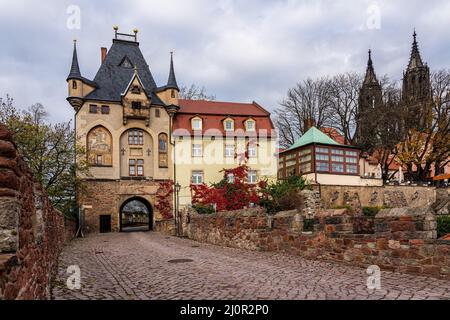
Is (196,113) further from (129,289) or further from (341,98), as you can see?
(129,289)

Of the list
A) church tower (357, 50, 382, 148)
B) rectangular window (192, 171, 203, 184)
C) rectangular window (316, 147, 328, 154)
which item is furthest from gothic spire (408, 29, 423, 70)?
rectangular window (192, 171, 203, 184)

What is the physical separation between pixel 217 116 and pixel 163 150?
6686 millimetres

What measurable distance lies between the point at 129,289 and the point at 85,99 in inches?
1168

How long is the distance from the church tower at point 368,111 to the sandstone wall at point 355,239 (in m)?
30.0

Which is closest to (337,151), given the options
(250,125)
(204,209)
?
(250,125)

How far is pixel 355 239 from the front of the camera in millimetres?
7859

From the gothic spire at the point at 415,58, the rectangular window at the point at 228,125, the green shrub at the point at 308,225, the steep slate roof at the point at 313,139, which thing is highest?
the gothic spire at the point at 415,58

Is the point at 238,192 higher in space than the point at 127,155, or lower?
lower

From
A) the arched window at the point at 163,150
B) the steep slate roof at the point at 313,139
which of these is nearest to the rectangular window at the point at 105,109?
the arched window at the point at 163,150

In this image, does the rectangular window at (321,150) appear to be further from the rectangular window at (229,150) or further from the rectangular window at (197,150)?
the rectangular window at (197,150)

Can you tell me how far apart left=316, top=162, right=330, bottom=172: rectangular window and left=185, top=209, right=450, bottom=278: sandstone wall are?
2073 centimetres

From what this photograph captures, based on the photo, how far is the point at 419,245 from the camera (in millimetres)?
6414

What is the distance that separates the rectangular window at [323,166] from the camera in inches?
1284
